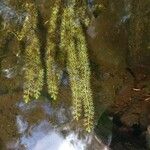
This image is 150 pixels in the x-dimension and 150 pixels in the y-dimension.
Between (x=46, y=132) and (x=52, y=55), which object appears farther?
(x=46, y=132)

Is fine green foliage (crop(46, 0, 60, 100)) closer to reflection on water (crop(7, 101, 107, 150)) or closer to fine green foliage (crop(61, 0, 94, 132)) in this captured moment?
fine green foliage (crop(61, 0, 94, 132))

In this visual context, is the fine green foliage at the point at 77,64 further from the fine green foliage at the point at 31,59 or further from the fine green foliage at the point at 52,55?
the fine green foliage at the point at 31,59

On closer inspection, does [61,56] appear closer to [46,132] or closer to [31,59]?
[31,59]

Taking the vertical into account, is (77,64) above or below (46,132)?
above

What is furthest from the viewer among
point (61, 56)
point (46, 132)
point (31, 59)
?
point (46, 132)

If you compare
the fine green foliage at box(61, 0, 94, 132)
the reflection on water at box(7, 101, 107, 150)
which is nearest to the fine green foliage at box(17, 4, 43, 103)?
the fine green foliage at box(61, 0, 94, 132)

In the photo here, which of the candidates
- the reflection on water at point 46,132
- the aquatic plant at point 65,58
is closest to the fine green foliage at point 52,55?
the aquatic plant at point 65,58

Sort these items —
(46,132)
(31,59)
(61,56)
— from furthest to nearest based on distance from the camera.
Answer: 1. (46,132)
2. (61,56)
3. (31,59)

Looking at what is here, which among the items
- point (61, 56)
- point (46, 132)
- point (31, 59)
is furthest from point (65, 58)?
point (46, 132)
